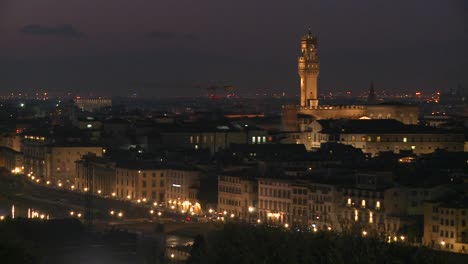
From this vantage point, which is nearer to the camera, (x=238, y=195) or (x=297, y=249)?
(x=297, y=249)

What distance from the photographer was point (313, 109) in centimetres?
5062

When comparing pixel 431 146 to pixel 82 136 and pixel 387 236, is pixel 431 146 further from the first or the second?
pixel 387 236

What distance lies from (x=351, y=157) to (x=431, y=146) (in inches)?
239

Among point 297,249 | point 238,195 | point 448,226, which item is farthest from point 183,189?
point 297,249

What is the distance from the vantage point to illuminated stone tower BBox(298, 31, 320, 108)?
5209 cm

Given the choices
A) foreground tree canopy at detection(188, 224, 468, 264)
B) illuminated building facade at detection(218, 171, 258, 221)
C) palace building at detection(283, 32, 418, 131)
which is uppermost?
palace building at detection(283, 32, 418, 131)

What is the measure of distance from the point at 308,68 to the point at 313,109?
1.89m

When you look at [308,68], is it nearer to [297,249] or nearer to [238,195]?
[238,195]

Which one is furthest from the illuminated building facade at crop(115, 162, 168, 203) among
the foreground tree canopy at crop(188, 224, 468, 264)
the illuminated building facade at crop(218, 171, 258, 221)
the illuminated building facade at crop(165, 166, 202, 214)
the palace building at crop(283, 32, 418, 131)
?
the foreground tree canopy at crop(188, 224, 468, 264)

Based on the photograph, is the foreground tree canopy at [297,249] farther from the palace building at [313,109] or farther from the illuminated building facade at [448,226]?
the palace building at [313,109]

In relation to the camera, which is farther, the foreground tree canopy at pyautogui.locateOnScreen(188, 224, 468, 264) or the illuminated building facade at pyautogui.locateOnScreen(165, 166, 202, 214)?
the illuminated building facade at pyautogui.locateOnScreen(165, 166, 202, 214)

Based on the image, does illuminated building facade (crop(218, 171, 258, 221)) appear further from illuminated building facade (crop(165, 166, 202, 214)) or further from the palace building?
the palace building

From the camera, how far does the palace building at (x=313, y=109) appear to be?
49.6 metres

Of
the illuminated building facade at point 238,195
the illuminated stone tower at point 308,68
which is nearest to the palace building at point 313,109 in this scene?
the illuminated stone tower at point 308,68
